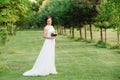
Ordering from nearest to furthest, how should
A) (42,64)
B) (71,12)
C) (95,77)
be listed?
1. (95,77)
2. (42,64)
3. (71,12)

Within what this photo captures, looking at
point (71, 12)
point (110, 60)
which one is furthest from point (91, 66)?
point (71, 12)

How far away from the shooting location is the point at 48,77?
1692cm

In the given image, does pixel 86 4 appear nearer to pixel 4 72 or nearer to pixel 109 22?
pixel 109 22

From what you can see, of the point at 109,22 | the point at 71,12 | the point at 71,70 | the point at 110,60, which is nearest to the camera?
the point at 71,70

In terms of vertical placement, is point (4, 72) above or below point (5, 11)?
below

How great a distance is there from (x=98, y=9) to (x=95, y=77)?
82.6 feet

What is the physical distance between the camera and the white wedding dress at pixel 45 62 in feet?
57.4

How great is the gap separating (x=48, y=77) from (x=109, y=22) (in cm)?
2322

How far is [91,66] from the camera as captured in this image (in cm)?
2088

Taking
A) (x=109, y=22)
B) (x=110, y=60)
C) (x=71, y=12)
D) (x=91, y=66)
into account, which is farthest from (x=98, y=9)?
(x=91, y=66)

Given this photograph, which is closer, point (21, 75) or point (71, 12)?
point (21, 75)

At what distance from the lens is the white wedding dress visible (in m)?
17.5

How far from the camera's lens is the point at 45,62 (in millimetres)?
17625

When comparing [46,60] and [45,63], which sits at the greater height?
[46,60]
